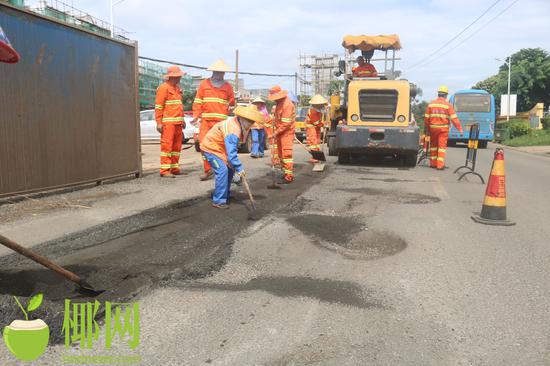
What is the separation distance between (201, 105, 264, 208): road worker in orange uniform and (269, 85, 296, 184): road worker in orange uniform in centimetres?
242

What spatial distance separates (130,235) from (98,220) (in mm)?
837

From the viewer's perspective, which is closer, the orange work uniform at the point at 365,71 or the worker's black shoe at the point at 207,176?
the worker's black shoe at the point at 207,176

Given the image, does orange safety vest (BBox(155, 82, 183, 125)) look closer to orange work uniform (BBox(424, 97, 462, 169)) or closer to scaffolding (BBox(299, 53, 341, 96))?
orange work uniform (BBox(424, 97, 462, 169))

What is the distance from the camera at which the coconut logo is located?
2.62 m

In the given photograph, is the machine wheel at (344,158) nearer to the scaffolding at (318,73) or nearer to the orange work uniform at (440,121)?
the orange work uniform at (440,121)

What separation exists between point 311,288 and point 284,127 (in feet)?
18.4

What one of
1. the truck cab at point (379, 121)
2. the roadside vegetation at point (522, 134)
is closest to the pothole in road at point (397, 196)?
the truck cab at point (379, 121)

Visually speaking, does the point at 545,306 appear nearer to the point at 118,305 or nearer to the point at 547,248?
the point at 547,248

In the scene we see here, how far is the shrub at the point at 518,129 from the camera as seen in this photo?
3169cm

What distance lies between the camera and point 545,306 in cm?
336

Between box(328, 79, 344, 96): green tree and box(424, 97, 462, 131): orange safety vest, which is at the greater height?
box(328, 79, 344, 96): green tree

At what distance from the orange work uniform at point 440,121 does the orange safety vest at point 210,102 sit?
5.34 metres

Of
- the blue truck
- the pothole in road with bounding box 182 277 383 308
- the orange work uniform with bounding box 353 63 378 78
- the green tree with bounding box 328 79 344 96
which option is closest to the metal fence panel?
the pothole in road with bounding box 182 277 383 308

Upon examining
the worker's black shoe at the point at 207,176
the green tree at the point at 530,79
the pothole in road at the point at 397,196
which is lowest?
the pothole in road at the point at 397,196
